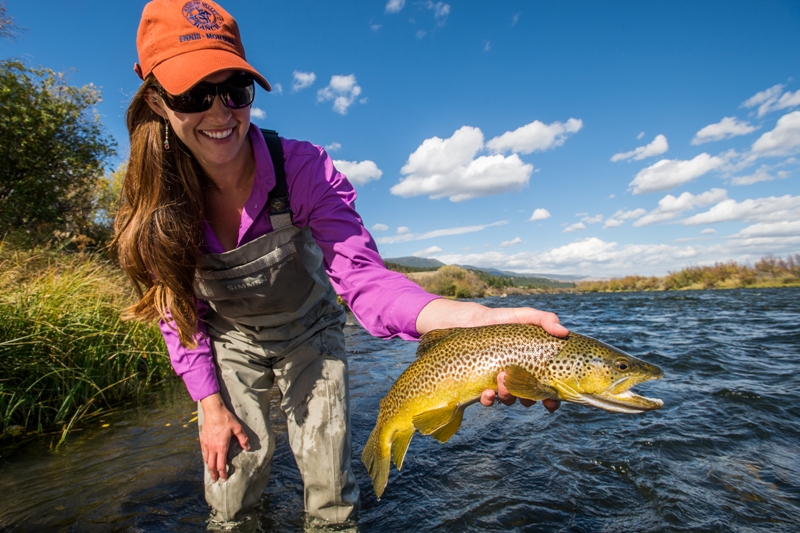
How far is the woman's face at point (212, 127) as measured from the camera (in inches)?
92.4

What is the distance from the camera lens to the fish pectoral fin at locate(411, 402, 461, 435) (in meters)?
2.54

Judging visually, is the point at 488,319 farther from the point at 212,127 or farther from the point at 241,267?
the point at 212,127

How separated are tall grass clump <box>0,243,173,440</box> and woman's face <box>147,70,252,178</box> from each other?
425cm

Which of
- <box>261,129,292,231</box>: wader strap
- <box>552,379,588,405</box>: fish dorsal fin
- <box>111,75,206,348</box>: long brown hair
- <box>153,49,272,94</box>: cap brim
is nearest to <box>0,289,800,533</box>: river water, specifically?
<box>552,379,588,405</box>: fish dorsal fin

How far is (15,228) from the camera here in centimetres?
1471

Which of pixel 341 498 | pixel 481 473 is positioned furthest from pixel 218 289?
pixel 481 473

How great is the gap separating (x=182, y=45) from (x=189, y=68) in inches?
6.3

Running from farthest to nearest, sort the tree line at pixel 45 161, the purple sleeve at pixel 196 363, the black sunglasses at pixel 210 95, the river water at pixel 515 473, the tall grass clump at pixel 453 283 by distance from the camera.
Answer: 1. the tall grass clump at pixel 453 283
2. the tree line at pixel 45 161
3. the river water at pixel 515 473
4. the purple sleeve at pixel 196 363
5. the black sunglasses at pixel 210 95

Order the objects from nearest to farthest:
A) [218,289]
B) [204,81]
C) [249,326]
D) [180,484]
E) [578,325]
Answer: [204,81] → [218,289] → [249,326] → [180,484] → [578,325]

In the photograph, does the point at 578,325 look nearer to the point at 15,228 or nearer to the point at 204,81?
the point at 204,81

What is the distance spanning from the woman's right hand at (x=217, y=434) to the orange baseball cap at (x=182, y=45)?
2.02m

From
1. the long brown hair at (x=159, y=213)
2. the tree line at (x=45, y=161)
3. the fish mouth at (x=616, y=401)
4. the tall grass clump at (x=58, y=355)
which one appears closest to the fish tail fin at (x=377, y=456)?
the fish mouth at (x=616, y=401)

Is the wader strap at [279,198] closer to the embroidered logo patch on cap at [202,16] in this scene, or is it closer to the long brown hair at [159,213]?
the long brown hair at [159,213]

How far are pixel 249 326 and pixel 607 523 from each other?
321 centimetres
